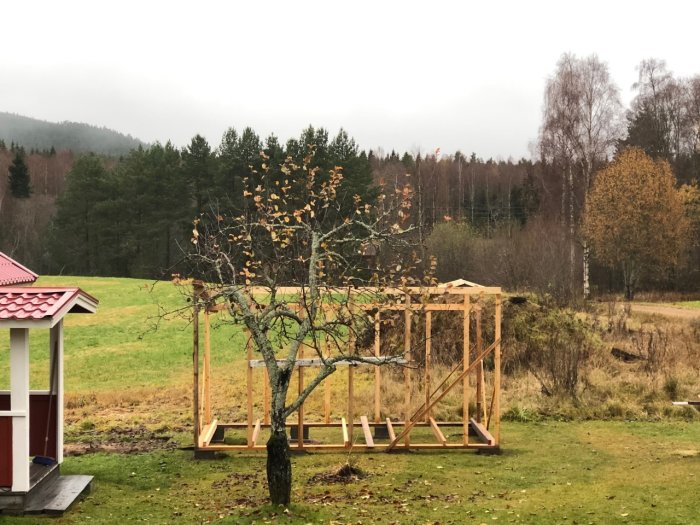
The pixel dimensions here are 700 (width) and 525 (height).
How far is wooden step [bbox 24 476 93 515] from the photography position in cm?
769

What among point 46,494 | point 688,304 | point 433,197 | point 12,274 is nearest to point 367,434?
point 46,494

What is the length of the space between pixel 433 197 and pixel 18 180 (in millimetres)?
38541

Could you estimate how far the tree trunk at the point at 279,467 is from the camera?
24.9ft

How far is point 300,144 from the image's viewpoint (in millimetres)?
44438

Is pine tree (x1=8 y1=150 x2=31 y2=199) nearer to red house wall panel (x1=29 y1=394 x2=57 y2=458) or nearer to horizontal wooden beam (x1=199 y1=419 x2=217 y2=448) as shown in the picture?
horizontal wooden beam (x1=199 y1=419 x2=217 y2=448)

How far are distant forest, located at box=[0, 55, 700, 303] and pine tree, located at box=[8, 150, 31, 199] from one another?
0.53ft

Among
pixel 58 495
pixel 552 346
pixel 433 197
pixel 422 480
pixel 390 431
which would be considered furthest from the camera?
pixel 433 197

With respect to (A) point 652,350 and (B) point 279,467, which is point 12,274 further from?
(A) point 652,350

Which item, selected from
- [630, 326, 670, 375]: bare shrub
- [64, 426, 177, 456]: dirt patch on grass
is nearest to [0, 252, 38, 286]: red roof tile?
[64, 426, 177, 456]: dirt patch on grass

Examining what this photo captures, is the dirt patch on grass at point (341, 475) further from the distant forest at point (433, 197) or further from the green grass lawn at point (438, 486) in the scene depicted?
the distant forest at point (433, 197)

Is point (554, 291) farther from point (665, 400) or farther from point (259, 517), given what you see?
point (259, 517)

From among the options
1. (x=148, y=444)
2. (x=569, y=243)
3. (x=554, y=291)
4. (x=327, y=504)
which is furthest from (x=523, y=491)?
(x=569, y=243)

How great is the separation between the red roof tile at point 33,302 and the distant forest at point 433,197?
21.2 metres

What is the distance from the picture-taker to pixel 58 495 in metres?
8.22
